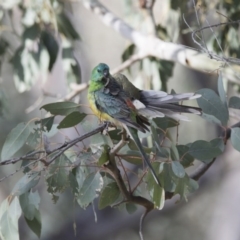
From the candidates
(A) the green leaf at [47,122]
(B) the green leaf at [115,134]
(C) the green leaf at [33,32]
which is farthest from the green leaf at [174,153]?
(C) the green leaf at [33,32]

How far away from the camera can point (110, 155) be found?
108 cm

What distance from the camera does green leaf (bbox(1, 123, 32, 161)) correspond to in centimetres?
117

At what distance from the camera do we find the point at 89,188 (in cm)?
114

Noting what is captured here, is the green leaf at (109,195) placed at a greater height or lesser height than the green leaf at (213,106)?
lesser

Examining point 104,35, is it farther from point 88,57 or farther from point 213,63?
point 213,63

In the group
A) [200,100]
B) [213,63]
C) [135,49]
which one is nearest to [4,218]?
[200,100]

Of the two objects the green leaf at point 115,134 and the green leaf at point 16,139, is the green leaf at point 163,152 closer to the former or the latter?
the green leaf at point 115,134

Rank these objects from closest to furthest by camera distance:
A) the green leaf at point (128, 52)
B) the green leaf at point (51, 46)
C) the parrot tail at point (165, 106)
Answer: the parrot tail at point (165, 106), the green leaf at point (51, 46), the green leaf at point (128, 52)

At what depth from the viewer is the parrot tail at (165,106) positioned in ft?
3.32

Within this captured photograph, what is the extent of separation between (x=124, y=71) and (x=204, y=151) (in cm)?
135

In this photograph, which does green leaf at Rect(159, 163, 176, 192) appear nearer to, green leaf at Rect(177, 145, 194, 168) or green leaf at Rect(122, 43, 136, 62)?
green leaf at Rect(177, 145, 194, 168)

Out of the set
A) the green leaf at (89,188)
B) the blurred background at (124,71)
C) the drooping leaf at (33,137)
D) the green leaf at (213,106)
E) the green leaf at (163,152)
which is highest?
the drooping leaf at (33,137)

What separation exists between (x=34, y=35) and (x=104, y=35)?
1986 millimetres

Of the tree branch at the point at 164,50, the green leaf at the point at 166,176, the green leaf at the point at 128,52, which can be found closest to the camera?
the green leaf at the point at 166,176
